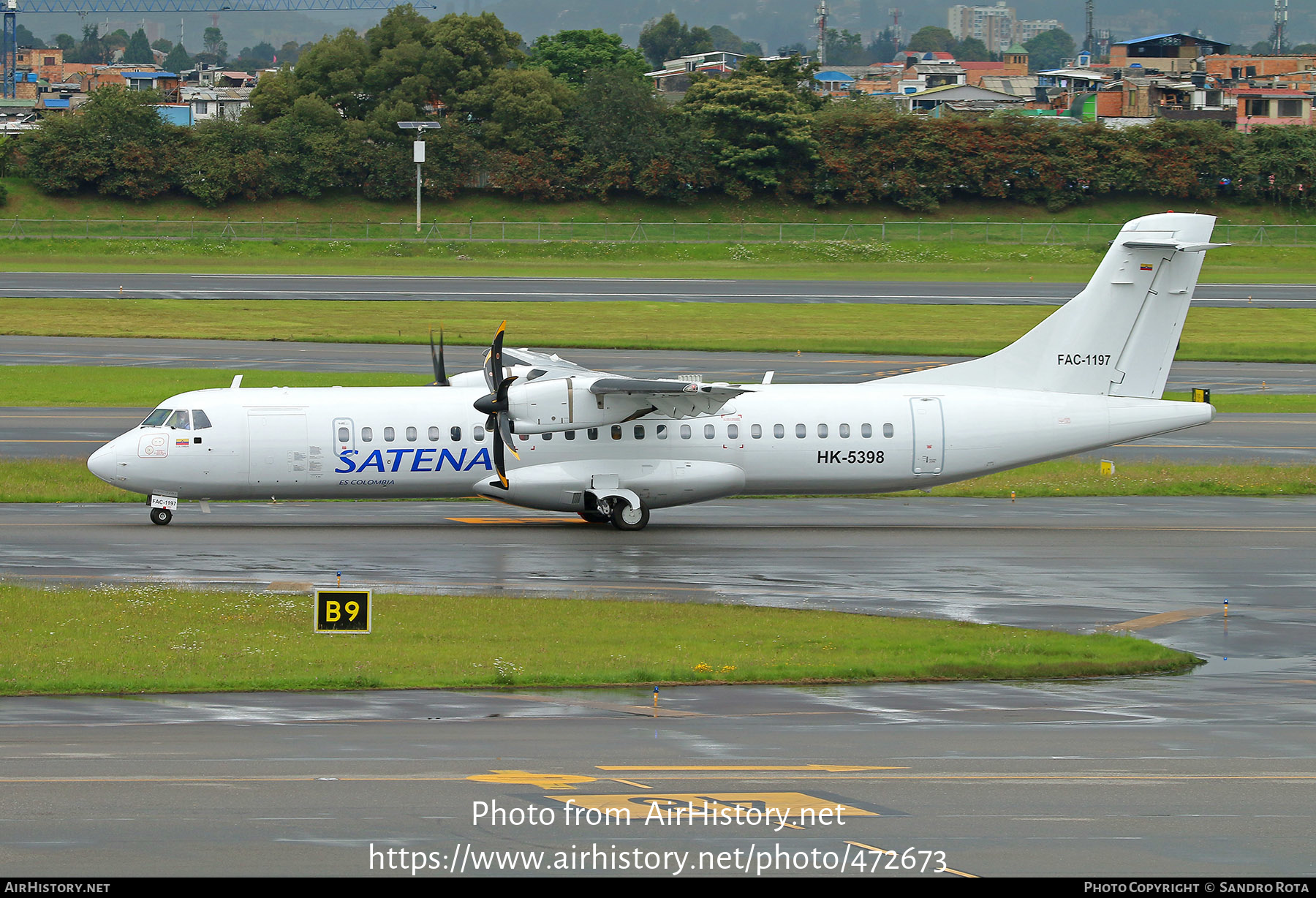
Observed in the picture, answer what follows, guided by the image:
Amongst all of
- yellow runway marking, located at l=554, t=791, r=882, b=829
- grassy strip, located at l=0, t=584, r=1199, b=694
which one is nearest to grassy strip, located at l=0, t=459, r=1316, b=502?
grassy strip, located at l=0, t=584, r=1199, b=694

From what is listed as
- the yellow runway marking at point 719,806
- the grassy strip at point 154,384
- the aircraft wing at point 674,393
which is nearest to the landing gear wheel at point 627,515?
the aircraft wing at point 674,393

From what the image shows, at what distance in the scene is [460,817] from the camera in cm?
1332

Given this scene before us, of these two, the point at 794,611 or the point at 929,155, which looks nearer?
the point at 794,611

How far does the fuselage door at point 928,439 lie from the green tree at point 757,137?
79578 millimetres

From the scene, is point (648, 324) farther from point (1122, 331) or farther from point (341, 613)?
point (341, 613)

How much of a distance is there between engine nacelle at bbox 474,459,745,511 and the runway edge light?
10.7 metres

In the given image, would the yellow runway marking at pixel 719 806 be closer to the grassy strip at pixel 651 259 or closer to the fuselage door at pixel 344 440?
the fuselage door at pixel 344 440

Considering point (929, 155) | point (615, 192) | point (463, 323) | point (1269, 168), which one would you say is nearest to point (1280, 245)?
point (1269, 168)

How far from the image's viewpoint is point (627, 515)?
31.8 m

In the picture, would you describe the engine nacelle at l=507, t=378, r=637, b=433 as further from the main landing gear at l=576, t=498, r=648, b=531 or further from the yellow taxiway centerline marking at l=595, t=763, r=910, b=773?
the yellow taxiway centerline marking at l=595, t=763, r=910, b=773

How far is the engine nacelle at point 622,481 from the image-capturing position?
31469mm

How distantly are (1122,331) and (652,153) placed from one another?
8080cm

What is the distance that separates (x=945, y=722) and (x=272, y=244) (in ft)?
282
